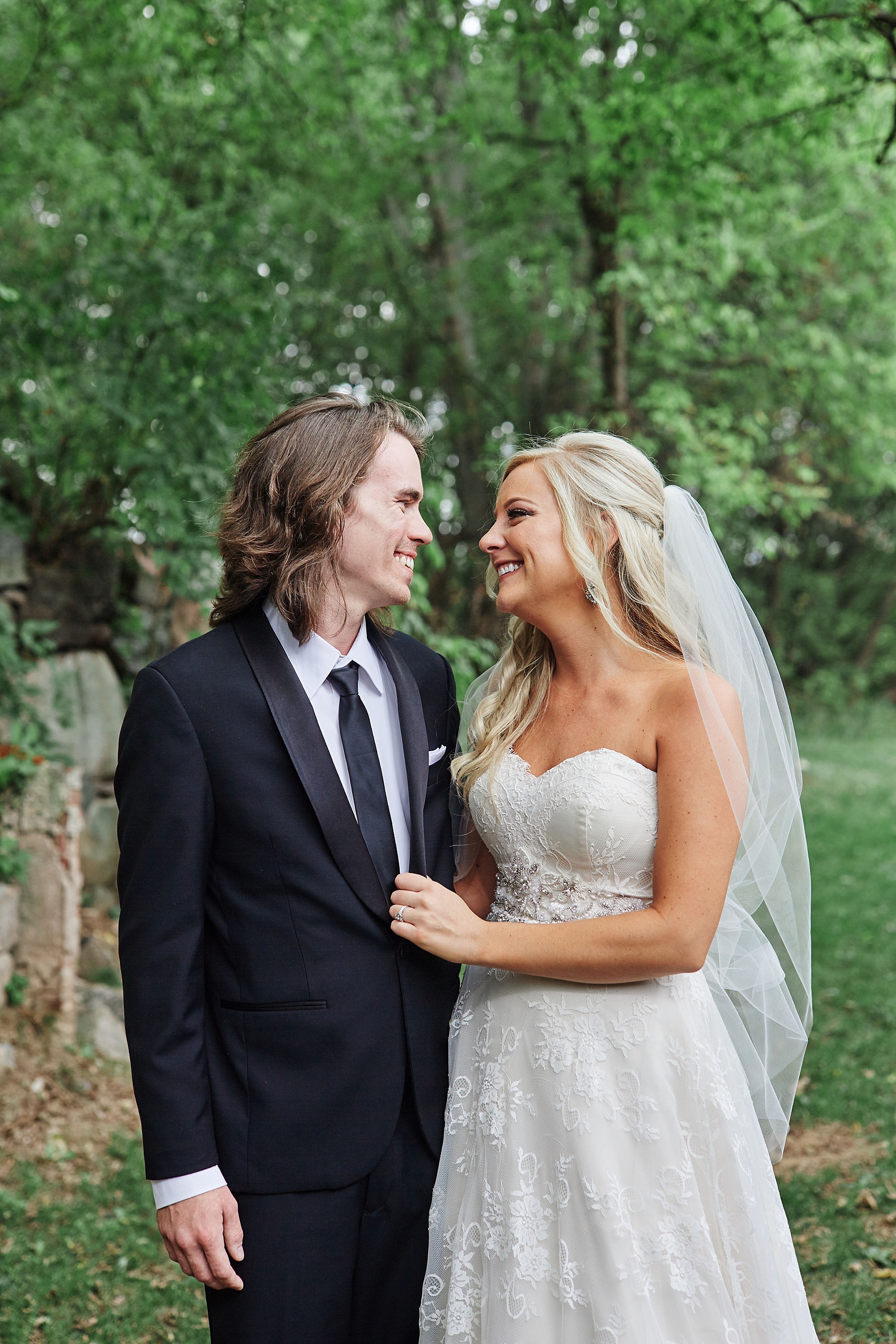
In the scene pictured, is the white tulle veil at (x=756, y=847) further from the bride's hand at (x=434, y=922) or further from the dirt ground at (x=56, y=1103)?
the dirt ground at (x=56, y=1103)

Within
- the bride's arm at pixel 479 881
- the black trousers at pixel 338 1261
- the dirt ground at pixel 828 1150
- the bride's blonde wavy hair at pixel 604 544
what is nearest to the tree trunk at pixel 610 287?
the dirt ground at pixel 828 1150

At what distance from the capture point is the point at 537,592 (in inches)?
101

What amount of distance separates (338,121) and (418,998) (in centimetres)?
1107

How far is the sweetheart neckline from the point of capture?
2.36 meters

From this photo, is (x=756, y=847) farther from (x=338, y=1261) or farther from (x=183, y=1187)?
(x=183, y=1187)

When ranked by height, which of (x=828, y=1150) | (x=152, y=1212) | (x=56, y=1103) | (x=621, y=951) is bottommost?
(x=828, y=1150)

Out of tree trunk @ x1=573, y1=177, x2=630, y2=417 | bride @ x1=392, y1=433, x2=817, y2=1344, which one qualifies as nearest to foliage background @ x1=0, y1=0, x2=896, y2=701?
tree trunk @ x1=573, y1=177, x2=630, y2=417

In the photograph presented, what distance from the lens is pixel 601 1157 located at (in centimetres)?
220

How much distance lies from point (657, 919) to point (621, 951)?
103mm

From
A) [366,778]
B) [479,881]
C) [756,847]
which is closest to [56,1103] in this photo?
[479,881]

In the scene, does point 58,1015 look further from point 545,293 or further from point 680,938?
point 545,293

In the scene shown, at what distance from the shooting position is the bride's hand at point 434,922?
2.17 meters

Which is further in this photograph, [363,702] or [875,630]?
[875,630]

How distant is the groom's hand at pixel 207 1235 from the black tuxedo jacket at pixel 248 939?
0.20ft
